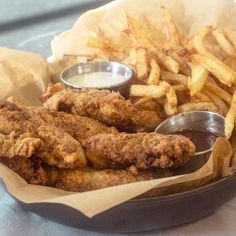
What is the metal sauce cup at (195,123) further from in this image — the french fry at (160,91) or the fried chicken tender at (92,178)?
the fried chicken tender at (92,178)

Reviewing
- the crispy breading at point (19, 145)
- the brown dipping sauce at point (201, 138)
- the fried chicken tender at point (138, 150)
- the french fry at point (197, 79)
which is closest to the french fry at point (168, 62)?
the french fry at point (197, 79)

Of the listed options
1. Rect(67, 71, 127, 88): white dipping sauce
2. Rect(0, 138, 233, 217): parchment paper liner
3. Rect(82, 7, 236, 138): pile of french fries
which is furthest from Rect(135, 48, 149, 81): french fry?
Rect(0, 138, 233, 217): parchment paper liner

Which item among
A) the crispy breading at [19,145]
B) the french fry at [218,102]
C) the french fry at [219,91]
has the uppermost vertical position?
the crispy breading at [19,145]

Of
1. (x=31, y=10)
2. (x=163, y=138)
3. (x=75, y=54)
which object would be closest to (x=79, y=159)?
(x=163, y=138)

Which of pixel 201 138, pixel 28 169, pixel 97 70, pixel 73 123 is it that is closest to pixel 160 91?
pixel 201 138

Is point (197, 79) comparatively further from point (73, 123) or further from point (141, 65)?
point (73, 123)

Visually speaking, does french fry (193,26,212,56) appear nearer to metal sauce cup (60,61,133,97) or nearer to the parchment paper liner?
metal sauce cup (60,61,133,97)

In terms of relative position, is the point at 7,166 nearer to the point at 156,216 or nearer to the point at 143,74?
the point at 156,216
